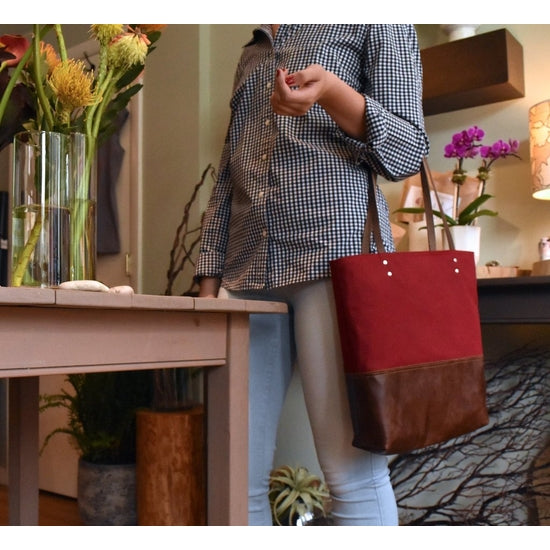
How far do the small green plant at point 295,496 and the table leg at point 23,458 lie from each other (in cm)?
59

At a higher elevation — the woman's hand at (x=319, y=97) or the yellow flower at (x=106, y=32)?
the yellow flower at (x=106, y=32)

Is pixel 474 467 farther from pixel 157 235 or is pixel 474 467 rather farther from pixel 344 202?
pixel 157 235

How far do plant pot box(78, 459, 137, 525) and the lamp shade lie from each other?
1461 mm

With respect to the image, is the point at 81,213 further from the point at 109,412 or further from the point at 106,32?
the point at 109,412

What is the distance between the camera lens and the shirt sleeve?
98 cm

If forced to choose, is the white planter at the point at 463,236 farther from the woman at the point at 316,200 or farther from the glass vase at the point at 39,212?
the glass vase at the point at 39,212

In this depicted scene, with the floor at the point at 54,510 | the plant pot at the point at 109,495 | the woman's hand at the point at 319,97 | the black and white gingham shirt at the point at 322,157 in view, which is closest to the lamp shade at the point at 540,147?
the black and white gingham shirt at the point at 322,157

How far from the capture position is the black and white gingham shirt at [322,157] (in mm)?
988

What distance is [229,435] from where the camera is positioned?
2.73ft

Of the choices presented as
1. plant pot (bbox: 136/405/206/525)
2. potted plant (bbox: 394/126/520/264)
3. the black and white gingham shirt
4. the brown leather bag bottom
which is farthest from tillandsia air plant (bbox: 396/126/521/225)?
plant pot (bbox: 136/405/206/525)

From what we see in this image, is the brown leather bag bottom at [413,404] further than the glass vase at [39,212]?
Yes

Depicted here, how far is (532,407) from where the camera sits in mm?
1662

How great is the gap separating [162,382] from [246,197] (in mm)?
1005

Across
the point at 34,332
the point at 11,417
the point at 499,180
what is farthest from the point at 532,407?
the point at 34,332
